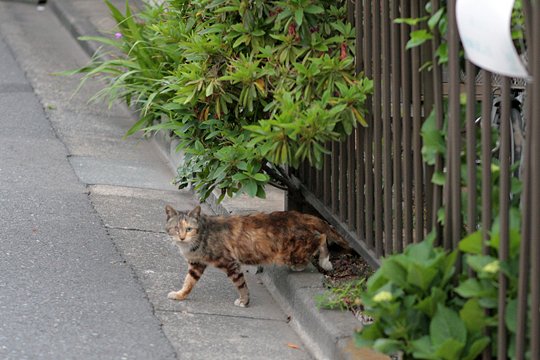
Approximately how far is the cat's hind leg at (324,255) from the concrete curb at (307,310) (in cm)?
6

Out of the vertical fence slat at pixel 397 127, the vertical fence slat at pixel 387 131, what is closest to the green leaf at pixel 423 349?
the vertical fence slat at pixel 397 127

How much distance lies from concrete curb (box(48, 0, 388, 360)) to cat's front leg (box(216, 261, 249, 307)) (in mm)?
224

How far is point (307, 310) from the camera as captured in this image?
5516 millimetres

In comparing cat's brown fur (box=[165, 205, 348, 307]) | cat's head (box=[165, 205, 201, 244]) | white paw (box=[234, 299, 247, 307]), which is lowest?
white paw (box=[234, 299, 247, 307])

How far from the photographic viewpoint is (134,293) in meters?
5.91

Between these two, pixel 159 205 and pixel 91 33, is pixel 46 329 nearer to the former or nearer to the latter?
pixel 159 205

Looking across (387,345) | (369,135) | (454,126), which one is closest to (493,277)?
(387,345)

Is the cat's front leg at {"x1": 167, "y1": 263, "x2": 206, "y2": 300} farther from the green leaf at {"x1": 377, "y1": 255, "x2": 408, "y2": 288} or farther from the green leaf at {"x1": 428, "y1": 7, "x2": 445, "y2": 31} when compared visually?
the green leaf at {"x1": 428, "y1": 7, "x2": 445, "y2": 31}

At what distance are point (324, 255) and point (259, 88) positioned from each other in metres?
1.03

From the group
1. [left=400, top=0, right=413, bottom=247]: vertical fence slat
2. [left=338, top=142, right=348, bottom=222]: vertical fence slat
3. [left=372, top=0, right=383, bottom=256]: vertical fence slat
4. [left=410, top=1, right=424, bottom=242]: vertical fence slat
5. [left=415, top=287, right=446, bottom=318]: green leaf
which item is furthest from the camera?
[left=338, top=142, right=348, bottom=222]: vertical fence slat

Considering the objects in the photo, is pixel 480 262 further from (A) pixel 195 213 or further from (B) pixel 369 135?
(A) pixel 195 213

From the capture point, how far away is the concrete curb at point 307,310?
5.01 meters

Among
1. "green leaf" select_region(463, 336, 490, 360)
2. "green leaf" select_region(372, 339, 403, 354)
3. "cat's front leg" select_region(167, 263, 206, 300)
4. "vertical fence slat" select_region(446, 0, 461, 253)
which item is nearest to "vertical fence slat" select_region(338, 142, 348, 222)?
"cat's front leg" select_region(167, 263, 206, 300)

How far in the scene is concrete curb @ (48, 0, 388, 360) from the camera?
197 inches
